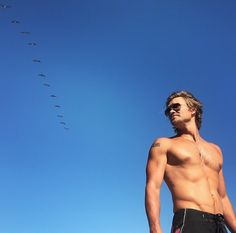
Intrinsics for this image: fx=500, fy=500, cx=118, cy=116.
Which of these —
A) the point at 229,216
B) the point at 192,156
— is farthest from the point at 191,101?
the point at 229,216

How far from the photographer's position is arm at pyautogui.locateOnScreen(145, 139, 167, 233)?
6.53 meters

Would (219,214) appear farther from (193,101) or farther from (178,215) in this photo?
(193,101)

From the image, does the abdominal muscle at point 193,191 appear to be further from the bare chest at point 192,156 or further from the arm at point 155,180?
the arm at point 155,180

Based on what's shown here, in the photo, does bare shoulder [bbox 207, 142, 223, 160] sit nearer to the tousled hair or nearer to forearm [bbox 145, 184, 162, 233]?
the tousled hair

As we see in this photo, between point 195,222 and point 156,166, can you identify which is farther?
point 156,166

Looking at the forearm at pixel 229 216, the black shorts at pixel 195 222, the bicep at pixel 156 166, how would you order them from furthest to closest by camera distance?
the forearm at pixel 229 216 < the bicep at pixel 156 166 < the black shorts at pixel 195 222

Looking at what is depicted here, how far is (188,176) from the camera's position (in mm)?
7211

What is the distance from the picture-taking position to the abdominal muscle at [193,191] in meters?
6.96

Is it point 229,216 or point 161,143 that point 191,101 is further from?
point 229,216

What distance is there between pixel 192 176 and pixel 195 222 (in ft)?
2.47

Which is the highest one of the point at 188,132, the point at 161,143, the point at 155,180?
the point at 188,132

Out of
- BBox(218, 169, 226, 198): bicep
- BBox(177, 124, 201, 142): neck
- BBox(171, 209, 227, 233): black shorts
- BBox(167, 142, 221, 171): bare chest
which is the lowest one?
BBox(171, 209, 227, 233): black shorts

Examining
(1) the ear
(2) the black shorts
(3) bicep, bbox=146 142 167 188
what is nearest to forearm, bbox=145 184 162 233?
(3) bicep, bbox=146 142 167 188

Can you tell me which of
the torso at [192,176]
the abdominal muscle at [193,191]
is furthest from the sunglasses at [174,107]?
the abdominal muscle at [193,191]
